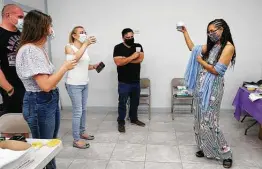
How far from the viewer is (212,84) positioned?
2.17 m

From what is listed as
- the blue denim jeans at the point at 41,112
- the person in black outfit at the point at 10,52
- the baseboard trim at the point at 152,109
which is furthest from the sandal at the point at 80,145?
the baseboard trim at the point at 152,109

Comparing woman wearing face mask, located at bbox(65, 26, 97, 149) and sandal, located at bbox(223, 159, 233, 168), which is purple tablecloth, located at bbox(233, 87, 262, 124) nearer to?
sandal, located at bbox(223, 159, 233, 168)

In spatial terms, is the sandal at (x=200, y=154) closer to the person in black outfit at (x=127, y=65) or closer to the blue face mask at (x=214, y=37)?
the person in black outfit at (x=127, y=65)

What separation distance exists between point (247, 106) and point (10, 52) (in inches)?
113

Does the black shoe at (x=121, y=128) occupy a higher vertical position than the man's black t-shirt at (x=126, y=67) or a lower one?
lower

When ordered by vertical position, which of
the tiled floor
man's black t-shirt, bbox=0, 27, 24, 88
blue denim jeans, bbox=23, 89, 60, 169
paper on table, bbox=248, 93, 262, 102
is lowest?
the tiled floor

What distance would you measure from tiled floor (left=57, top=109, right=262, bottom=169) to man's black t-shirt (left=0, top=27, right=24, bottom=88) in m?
1.02

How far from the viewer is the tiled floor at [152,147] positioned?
92.7 inches

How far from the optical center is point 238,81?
3.92 metres

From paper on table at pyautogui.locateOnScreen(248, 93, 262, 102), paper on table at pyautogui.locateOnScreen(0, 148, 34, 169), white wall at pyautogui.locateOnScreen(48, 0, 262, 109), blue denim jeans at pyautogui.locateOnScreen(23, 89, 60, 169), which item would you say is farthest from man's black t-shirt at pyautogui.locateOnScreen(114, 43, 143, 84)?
paper on table at pyautogui.locateOnScreen(0, 148, 34, 169)

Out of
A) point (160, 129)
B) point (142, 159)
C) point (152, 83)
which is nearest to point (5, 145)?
point (142, 159)

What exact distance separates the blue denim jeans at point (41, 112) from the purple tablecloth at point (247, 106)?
227 centimetres

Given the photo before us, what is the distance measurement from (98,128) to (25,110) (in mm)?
1985

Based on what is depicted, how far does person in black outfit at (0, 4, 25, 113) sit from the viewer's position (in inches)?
75.8
